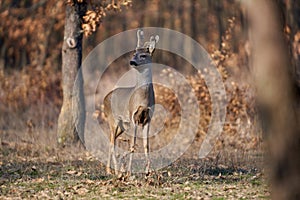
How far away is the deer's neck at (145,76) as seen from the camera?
10.7 m

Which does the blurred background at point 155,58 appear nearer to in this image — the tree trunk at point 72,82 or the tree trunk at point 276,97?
the tree trunk at point 276,97

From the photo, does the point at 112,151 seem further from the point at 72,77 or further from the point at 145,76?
the point at 72,77

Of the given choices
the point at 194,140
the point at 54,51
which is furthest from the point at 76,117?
the point at 54,51

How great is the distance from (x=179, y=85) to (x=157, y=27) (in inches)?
802

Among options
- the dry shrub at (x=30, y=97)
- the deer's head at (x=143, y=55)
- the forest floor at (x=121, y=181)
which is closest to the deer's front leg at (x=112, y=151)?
the forest floor at (x=121, y=181)

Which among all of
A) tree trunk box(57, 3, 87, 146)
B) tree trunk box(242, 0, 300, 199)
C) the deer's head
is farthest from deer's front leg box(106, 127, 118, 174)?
tree trunk box(242, 0, 300, 199)

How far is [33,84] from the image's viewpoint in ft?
87.5

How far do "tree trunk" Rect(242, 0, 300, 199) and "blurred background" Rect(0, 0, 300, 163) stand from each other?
242 millimetres

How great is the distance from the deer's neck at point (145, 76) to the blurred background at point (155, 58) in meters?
1.62

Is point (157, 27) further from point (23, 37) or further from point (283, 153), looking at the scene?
point (283, 153)

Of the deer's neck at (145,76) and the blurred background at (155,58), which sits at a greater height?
the blurred background at (155,58)

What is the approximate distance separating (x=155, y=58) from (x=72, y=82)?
17.6m

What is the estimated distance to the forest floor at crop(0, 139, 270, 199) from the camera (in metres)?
9.66

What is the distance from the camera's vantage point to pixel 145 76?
1073 cm
